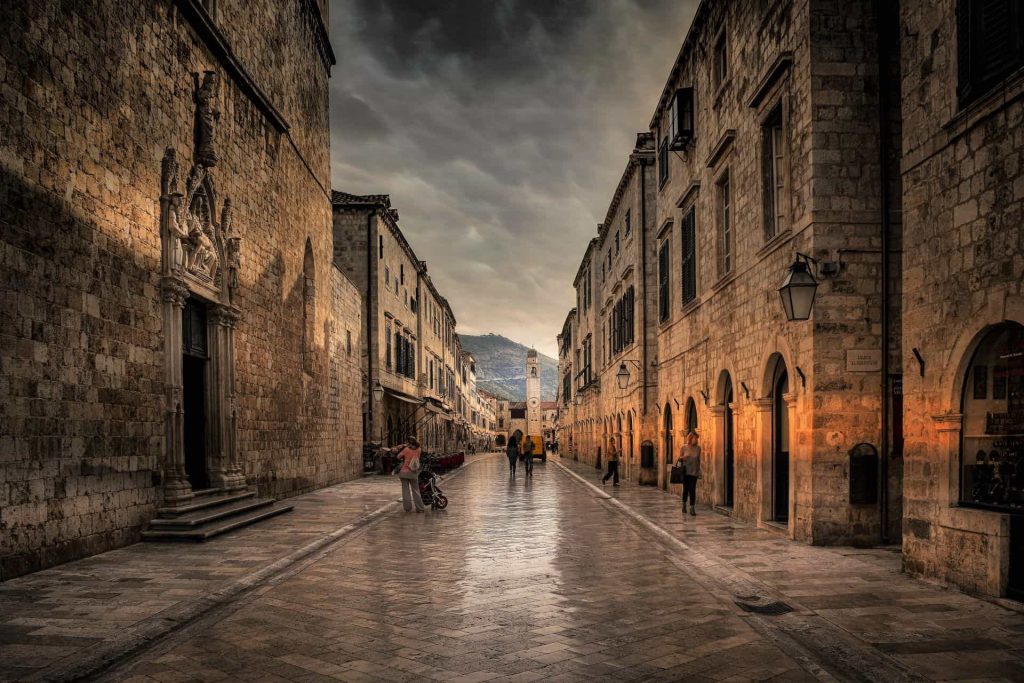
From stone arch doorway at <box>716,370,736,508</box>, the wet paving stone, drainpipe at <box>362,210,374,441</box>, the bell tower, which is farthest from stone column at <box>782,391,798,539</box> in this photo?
the bell tower

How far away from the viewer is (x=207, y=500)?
43.0 feet

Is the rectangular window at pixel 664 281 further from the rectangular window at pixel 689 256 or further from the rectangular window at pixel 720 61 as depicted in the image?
the rectangular window at pixel 720 61

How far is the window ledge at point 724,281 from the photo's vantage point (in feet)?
48.3

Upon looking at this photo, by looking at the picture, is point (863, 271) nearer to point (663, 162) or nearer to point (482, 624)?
point (482, 624)

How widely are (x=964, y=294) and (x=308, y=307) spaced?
17157mm

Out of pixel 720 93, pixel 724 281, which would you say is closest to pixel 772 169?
pixel 724 281

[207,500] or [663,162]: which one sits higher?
[663,162]

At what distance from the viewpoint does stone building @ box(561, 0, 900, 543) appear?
35.5 feet

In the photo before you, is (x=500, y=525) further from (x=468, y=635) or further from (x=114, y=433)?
(x=468, y=635)

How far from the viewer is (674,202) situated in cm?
2028

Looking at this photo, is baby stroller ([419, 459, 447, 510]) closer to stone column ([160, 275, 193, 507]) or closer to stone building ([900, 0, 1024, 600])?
stone column ([160, 275, 193, 507])

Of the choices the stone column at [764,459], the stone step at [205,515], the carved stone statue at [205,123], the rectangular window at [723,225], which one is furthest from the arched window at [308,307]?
the stone column at [764,459]

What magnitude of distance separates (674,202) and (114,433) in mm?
14226

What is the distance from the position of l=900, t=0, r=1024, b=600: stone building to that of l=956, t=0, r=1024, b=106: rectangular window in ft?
0.04
